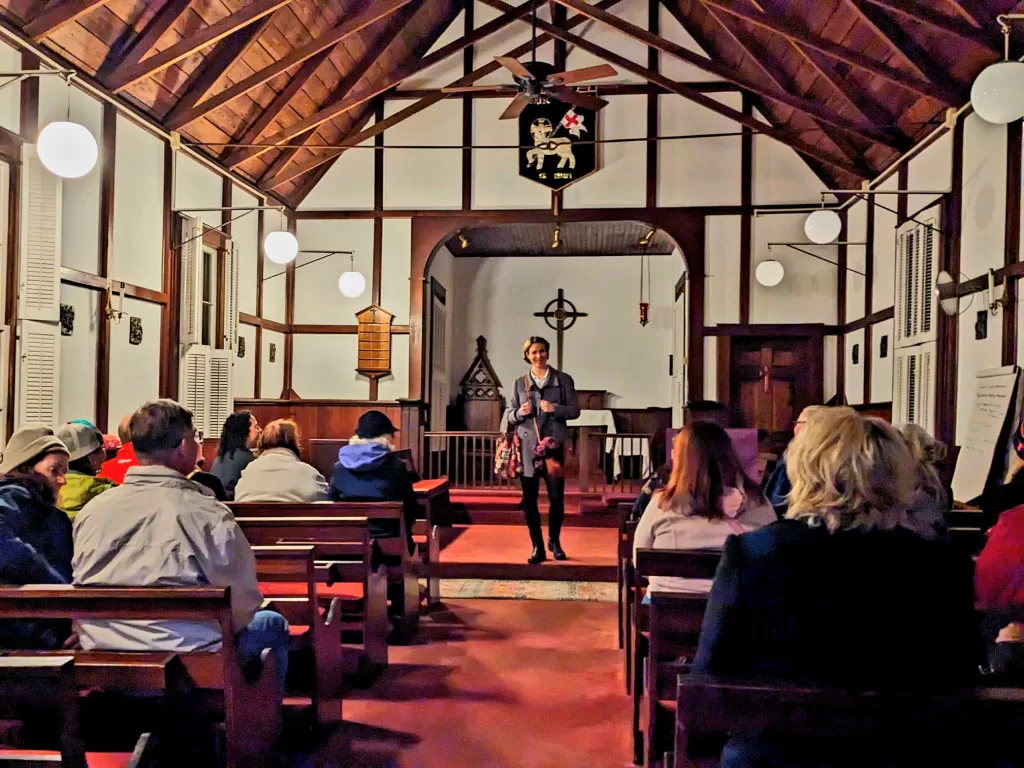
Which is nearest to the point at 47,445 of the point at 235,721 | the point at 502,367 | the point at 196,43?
the point at 235,721

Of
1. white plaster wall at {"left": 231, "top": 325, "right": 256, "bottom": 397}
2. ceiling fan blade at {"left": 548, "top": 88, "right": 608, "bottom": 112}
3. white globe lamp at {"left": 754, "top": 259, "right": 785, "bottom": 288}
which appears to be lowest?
white plaster wall at {"left": 231, "top": 325, "right": 256, "bottom": 397}

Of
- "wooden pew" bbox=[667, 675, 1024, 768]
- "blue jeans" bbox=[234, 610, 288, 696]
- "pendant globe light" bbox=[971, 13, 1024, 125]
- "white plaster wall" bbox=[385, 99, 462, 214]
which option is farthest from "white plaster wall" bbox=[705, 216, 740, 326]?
"wooden pew" bbox=[667, 675, 1024, 768]

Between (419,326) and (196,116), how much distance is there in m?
3.80

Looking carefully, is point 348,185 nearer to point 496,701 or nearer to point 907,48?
point 907,48

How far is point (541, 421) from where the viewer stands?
19.6 feet

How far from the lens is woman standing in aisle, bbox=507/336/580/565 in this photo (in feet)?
19.5

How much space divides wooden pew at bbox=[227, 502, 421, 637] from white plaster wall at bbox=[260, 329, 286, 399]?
232 inches

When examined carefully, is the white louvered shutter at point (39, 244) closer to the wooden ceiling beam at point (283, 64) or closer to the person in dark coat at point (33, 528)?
the wooden ceiling beam at point (283, 64)

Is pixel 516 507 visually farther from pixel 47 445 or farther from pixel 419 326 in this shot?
pixel 47 445

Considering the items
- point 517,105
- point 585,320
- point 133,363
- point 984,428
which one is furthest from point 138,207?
point 585,320

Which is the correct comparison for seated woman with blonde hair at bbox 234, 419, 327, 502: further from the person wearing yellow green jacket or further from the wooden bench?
the wooden bench

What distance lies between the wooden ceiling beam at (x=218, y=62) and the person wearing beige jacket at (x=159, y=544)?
239 inches

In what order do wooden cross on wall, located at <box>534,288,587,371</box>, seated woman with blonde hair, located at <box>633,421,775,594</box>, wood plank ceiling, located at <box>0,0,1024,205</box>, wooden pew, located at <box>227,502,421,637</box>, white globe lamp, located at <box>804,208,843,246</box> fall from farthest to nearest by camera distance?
wooden cross on wall, located at <box>534,288,587,371</box>
white globe lamp, located at <box>804,208,843,246</box>
wood plank ceiling, located at <box>0,0,1024,205</box>
wooden pew, located at <box>227,502,421,637</box>
seated woman with blonde hair, located at <box>633,421,775,594</box>

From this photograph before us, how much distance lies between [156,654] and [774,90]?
7.94 metres
